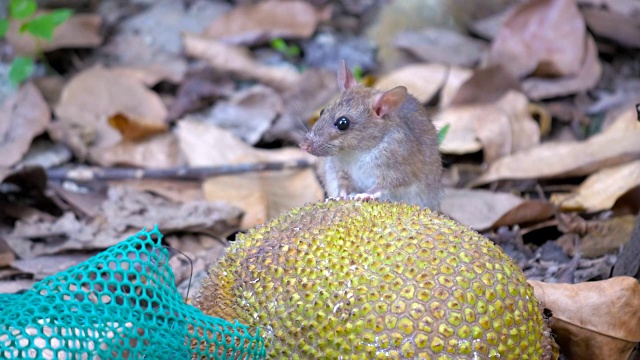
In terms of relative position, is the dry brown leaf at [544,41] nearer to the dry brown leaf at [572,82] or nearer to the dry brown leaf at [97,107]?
the dry brown leaf at [572,82]

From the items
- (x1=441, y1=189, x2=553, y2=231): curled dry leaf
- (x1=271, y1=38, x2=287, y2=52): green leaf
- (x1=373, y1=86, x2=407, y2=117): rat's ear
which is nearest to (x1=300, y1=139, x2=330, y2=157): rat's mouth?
(x1=373, y1=86, x2=407, y2=117): rat's ear

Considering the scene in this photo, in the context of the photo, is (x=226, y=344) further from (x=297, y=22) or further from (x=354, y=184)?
(x=297, y=22)

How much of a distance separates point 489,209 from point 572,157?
0.94 m

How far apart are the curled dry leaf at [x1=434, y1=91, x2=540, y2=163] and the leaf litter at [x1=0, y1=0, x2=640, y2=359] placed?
0.5 inches

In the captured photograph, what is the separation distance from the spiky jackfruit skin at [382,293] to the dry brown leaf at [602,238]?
1.67 m

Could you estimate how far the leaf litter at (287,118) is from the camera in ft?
16.1

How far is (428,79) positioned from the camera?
6754 mm

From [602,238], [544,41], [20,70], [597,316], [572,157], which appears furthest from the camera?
[544,41]

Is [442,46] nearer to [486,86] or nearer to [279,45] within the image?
[486,86]

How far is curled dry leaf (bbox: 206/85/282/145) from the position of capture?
21.5ft

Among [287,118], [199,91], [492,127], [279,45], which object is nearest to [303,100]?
[287,118]

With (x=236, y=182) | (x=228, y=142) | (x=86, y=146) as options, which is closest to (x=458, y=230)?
(x=236, y=182)

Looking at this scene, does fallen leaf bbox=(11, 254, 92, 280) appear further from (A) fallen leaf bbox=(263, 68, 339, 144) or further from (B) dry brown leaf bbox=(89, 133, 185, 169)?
(A) fallen leaf bbox=(263, 68, 339, 144)

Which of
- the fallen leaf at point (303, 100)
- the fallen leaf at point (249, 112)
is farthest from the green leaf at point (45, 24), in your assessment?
the fallen leaf at point (303, 100)
